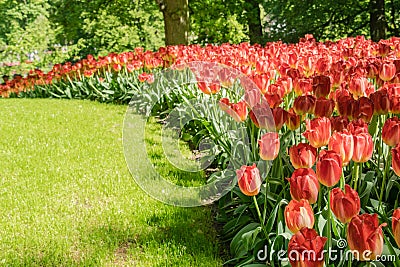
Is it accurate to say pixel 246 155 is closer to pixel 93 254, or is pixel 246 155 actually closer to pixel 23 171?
pixel 93 254

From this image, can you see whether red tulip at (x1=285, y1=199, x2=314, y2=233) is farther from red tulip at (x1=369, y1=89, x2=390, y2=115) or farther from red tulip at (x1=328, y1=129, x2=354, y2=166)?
red tulip at (x1=369, y1=89, x2=390, y2=115)

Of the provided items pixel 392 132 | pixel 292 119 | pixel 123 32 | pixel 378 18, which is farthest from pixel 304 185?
pixel 123 32

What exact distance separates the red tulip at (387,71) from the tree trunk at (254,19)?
1210 centimetres

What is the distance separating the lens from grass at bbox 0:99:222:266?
304cm

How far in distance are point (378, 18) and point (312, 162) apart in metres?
12.1

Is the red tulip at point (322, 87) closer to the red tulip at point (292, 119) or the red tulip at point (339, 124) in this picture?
the red tulip at point (292, 119)

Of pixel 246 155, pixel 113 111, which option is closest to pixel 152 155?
pixel 246 155

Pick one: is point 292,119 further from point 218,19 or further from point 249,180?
point 218,19

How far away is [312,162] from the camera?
1970 millimetres

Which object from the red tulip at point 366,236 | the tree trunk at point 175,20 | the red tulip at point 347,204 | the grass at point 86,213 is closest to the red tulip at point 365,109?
the red tulip at point 347,204

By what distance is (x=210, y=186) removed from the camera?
3826mm

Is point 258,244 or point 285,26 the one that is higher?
point 285,26

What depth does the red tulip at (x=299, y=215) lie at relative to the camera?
1.61 m

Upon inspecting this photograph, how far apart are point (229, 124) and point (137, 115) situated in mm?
3359
